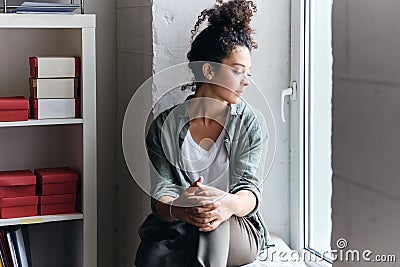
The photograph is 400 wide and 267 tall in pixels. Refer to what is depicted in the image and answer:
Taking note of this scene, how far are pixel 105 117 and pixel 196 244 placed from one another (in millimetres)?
881

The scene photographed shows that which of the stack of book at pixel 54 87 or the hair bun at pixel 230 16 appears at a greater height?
the hair bun at pixel 230 16

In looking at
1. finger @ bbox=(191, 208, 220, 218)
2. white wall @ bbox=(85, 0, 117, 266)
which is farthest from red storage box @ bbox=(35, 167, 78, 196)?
finger @ bbox=(191, 208, 220, 218)

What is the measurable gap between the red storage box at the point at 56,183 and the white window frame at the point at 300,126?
74 centimetres

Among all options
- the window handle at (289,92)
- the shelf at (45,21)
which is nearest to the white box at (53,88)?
the shelf at (45,21)

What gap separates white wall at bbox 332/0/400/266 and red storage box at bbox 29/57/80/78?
1.49m

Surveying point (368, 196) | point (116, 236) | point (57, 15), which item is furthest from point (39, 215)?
point (368, 196)

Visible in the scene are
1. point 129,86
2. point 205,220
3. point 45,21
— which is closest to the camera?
point 205,220

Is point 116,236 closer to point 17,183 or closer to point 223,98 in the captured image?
point 17,183

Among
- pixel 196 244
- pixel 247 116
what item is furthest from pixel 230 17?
pixel 196 244

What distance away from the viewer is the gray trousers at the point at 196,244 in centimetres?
183

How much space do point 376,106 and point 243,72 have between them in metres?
1.22

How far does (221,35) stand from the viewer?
6.50ft

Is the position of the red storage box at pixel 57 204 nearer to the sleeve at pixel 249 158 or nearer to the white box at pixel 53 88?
the white box at pixel 53 88

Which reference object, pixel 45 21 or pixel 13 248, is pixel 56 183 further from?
pixel 45 21
